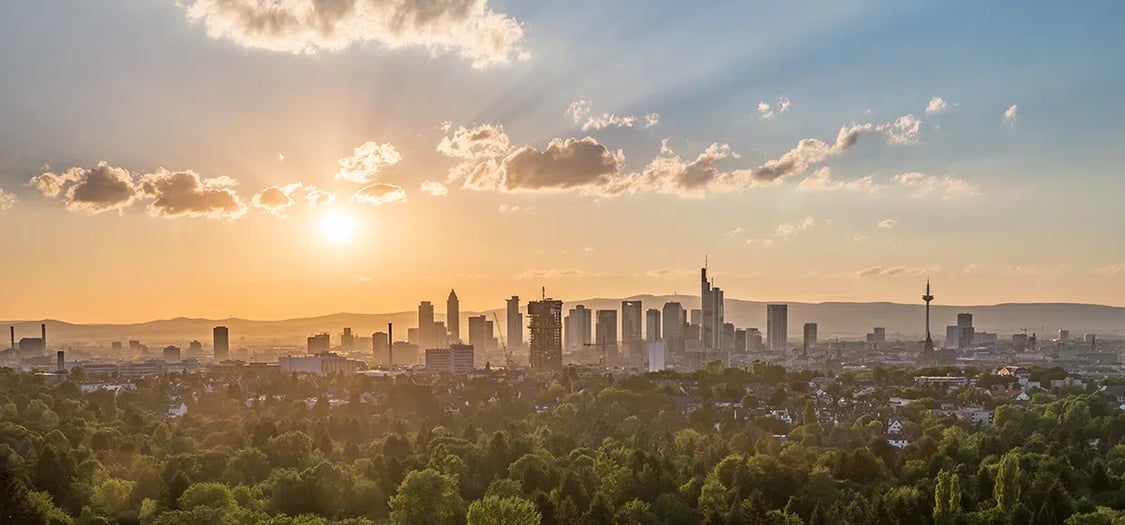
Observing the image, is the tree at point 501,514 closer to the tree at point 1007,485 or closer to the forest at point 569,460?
the forest at point 569,460

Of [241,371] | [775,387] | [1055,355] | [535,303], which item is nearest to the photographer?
[775,387]

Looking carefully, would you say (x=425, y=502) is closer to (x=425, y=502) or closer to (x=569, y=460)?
(x=425, y=502)

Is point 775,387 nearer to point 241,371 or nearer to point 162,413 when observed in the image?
point 162,413

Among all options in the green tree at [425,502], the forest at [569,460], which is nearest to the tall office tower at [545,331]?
the forest at [569,460]

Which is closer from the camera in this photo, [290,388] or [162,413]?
[162,413]

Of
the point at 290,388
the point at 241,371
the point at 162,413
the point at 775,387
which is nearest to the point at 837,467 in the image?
the point at 775,387

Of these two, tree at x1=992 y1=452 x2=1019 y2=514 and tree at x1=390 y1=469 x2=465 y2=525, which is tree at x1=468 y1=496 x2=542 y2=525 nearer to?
tree at x1=390 y1=469 x2=465 y2=525

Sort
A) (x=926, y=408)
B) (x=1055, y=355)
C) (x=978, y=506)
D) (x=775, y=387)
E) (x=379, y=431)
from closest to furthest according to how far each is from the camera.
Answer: (x=978, y=506)
(x=379, y=431)
(x=926, y=408)
(x=775, y=387)
(x=1055, y=355)
